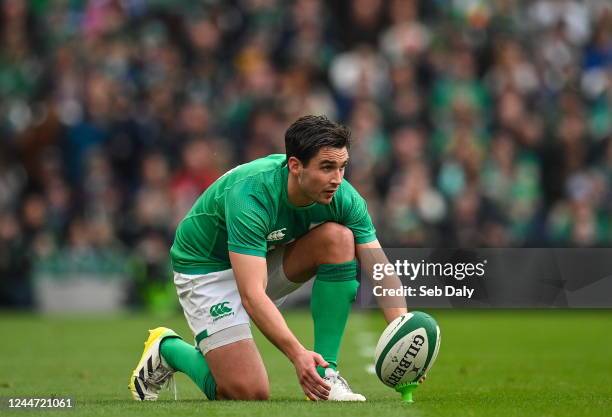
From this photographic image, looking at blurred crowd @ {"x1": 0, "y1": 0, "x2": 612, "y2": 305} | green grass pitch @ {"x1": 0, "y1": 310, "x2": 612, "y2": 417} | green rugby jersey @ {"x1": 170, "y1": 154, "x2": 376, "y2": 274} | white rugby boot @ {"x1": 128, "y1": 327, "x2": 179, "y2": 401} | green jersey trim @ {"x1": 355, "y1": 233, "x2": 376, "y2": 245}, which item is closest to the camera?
green grass pitch @ {"x1": 0, "y1": 310, "x2": 612, "y2": 417}

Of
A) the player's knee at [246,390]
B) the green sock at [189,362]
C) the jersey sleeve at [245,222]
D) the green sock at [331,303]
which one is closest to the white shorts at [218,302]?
the green sock at [189,362]

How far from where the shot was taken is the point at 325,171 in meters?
7.31

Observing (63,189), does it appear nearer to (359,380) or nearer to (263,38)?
(263,38)

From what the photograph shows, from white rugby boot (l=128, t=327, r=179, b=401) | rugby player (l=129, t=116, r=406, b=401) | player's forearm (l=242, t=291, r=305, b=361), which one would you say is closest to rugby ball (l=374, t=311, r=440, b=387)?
rugby player (l=129, t=116, r=406, b=401)

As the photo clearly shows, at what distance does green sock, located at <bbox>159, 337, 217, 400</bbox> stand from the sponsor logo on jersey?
299 millimetres

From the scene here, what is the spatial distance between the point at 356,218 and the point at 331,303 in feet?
1.67

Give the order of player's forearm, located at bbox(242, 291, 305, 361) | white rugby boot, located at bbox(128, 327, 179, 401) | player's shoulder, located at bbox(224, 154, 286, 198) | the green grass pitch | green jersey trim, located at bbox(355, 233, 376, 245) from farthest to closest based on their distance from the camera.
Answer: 1. white rugby boot, located at bbox(128, 327, 179, 401)
2. green jersey trim, located at bbox(355, 233, 376, 245)
3. player's shoulder, located at bbox(224, 154, 286, 198)
4. the green grass pitch
5. player's forearm, located at bbox(242, 291, 305, 361)

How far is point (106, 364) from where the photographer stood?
36.0 ft

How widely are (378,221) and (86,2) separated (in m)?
6.96

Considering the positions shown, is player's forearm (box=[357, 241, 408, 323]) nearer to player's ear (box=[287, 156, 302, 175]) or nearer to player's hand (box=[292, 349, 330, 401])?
player's ear (box=[287, 156, 302, 175])

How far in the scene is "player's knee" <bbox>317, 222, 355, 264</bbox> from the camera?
771 cm

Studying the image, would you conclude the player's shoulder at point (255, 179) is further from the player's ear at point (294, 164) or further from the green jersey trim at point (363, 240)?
the green jersey trim at point (363, 240)

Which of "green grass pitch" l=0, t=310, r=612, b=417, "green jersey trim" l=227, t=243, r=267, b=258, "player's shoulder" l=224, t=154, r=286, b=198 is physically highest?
"player's shoulder" l=224, t=154, r=286, b=198

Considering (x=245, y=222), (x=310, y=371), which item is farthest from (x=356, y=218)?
(x=310, y=371)
